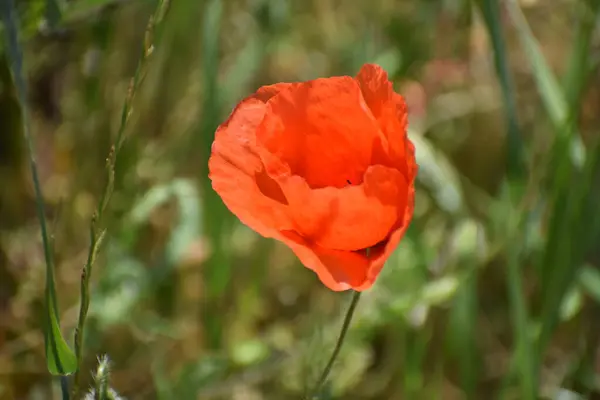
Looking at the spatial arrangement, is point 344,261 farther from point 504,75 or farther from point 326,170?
point 504,75

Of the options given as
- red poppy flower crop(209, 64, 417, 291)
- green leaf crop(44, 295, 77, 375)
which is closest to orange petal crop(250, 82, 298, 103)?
red poppy flower crop(209, 64, 417, 291)

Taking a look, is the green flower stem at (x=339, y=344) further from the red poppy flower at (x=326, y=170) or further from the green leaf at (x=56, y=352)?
the green leaf at (x=56, y=352)

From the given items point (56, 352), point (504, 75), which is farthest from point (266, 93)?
point (504, 75)

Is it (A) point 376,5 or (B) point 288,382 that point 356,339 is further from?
(A) point 376,5

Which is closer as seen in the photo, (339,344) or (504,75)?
(339,344)

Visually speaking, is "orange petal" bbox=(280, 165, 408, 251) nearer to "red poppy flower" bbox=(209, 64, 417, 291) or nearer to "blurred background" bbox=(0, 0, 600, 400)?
"red poppy flower" bbox=(209, 64, 417, 291)

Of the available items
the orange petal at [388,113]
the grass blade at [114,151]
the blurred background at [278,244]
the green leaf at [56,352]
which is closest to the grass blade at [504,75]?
the blurred background at [278,244]
